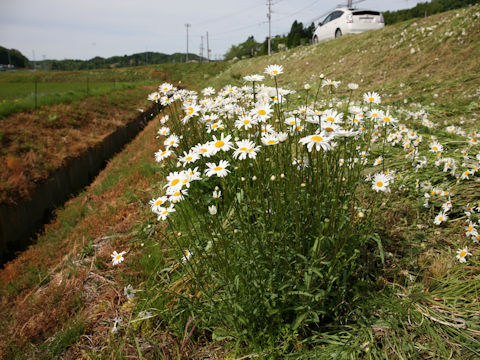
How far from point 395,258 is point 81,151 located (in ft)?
27.4

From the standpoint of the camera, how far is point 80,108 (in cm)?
1040

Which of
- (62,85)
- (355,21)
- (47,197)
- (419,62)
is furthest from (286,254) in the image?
(62,85)

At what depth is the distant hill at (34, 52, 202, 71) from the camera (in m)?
60.2

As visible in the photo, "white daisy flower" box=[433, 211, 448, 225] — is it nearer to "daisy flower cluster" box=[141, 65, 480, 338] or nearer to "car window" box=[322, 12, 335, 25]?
"daisy flower cluster" box=[141, 65, 480, 338]

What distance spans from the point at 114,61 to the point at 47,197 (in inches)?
4742

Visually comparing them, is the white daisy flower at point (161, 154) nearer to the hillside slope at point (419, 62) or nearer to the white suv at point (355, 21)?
the hillside slope at point (419, 62)

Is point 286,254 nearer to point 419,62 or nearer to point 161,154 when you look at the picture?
point 161,154

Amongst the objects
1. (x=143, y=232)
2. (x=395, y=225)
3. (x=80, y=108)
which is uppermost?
(x=80, y=108)

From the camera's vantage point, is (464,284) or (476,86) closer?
(464,284)

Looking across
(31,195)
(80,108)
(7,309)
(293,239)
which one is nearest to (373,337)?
(293,239)

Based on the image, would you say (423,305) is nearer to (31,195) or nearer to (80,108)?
(31,195)

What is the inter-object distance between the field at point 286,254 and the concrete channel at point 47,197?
1433 millimetres

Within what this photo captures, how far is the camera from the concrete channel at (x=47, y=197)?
5277mm

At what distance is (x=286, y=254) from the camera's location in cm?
153
